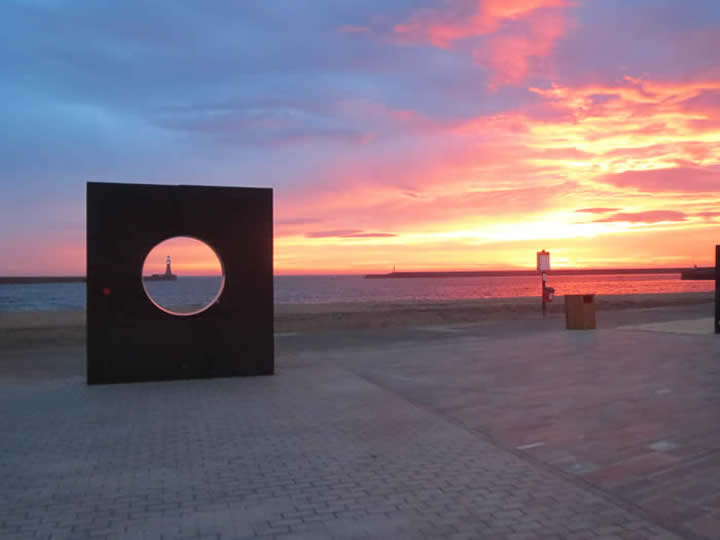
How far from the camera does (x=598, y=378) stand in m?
8.70

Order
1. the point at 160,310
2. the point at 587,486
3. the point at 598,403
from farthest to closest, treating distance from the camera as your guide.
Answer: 1. the point at 160,310
2. the point at 598,403
3. the point at 587,486

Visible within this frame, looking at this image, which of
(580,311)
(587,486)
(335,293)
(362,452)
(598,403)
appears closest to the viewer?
(587,486)

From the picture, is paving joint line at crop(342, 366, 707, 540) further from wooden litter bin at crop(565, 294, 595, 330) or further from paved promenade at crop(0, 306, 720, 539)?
wooden litter bin at crop(565, 294, 595, 330)

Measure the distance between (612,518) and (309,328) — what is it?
1539 cm

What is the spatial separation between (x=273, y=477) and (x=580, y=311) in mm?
12718

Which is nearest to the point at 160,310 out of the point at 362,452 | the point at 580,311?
the point at 362,452

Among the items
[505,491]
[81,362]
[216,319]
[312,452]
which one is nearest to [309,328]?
[81,362]

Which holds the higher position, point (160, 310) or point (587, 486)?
point (160, 310)

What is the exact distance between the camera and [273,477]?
4684 millimetres

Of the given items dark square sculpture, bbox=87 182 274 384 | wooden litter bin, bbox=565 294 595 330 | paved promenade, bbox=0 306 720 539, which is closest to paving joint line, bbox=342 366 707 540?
paved promenade, bbox=0 306 720 539

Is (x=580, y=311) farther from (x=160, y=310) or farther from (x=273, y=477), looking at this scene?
(x=273, y=477)

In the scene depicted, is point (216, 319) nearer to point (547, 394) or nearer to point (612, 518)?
point (547, 394)

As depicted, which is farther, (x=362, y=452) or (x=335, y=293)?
(x=335, y=293)

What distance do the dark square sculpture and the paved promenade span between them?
0.48 meters
